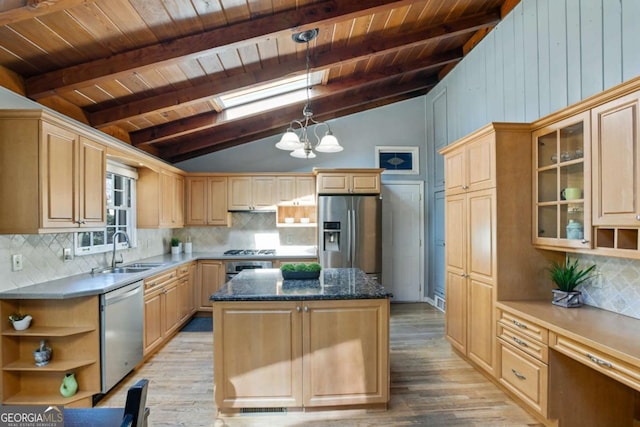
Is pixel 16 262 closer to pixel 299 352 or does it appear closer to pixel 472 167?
pixel 299 352

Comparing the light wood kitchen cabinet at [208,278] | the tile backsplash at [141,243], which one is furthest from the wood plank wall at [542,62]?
the light wood kitchen cabinet at [208,278]

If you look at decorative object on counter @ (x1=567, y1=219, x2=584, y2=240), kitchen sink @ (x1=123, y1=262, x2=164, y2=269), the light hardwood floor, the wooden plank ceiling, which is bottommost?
the light hardwood floor

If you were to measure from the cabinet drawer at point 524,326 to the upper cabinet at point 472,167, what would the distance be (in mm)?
1083

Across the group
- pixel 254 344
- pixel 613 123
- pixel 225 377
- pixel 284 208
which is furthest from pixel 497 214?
pixel 284 208

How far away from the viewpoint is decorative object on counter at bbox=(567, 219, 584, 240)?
91.0 inches

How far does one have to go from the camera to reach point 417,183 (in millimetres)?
5484

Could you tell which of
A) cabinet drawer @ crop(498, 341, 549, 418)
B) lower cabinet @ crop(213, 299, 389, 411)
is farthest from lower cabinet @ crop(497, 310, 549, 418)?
lower cabinet @ crop(213, 299, 389, 411)

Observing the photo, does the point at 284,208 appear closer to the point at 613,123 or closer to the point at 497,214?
the point at 497,214

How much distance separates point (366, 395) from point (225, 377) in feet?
3.45

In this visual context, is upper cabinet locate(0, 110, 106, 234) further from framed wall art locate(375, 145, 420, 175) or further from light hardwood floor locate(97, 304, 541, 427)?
framed wall art locate(375, 145, 420, 175)

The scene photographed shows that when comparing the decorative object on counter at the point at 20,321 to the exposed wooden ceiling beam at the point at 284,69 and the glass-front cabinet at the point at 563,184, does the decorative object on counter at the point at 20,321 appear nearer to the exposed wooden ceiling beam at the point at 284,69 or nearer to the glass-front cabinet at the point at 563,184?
the exposed wooden ceiling beam at the point at 284,69

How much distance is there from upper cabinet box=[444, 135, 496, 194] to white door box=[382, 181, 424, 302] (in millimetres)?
1918

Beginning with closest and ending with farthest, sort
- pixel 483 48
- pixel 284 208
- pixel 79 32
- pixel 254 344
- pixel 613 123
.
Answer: pixel 613 123 < pixel 79 32 < pixel 254 344 < pixel 483 48 < pixel 284 208

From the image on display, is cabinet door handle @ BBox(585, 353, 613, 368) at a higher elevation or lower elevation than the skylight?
lower
